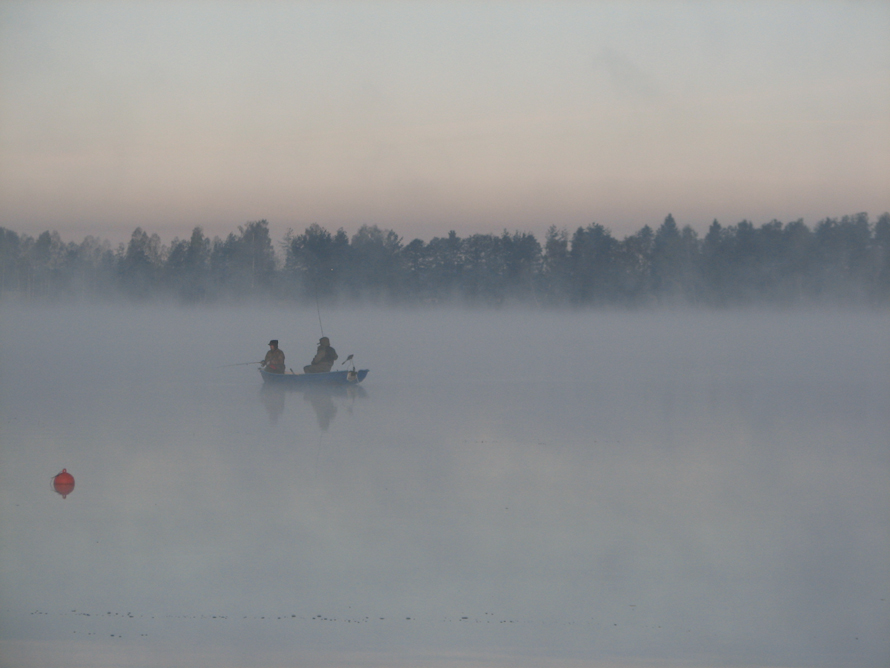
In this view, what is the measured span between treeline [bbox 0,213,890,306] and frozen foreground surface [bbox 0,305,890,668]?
165 ft

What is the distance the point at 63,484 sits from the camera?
8477 millimetres

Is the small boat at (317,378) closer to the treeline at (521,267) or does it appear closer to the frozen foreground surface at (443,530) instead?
the frozen foreground surface at (443,530)

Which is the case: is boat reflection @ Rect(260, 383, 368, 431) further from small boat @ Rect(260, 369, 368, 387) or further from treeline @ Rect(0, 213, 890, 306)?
treeline @ Rect(0, 213, 890, 306)

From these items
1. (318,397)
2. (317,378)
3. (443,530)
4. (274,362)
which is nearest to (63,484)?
(443,530)

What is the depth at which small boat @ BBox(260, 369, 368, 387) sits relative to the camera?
57.5 feet

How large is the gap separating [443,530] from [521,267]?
201ft

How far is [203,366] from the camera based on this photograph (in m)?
25.1

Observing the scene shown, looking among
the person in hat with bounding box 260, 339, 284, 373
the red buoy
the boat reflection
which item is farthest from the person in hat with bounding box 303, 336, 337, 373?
the red buoy

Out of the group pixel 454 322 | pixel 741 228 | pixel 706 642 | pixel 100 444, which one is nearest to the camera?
pixel 706 642

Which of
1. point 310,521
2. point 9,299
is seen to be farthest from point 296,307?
point 310,521

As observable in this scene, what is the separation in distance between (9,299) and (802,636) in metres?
73.7

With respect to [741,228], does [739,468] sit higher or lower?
lower

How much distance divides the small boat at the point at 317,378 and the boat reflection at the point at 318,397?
5.0 inches

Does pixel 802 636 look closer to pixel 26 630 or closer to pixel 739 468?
pixel 26 630
